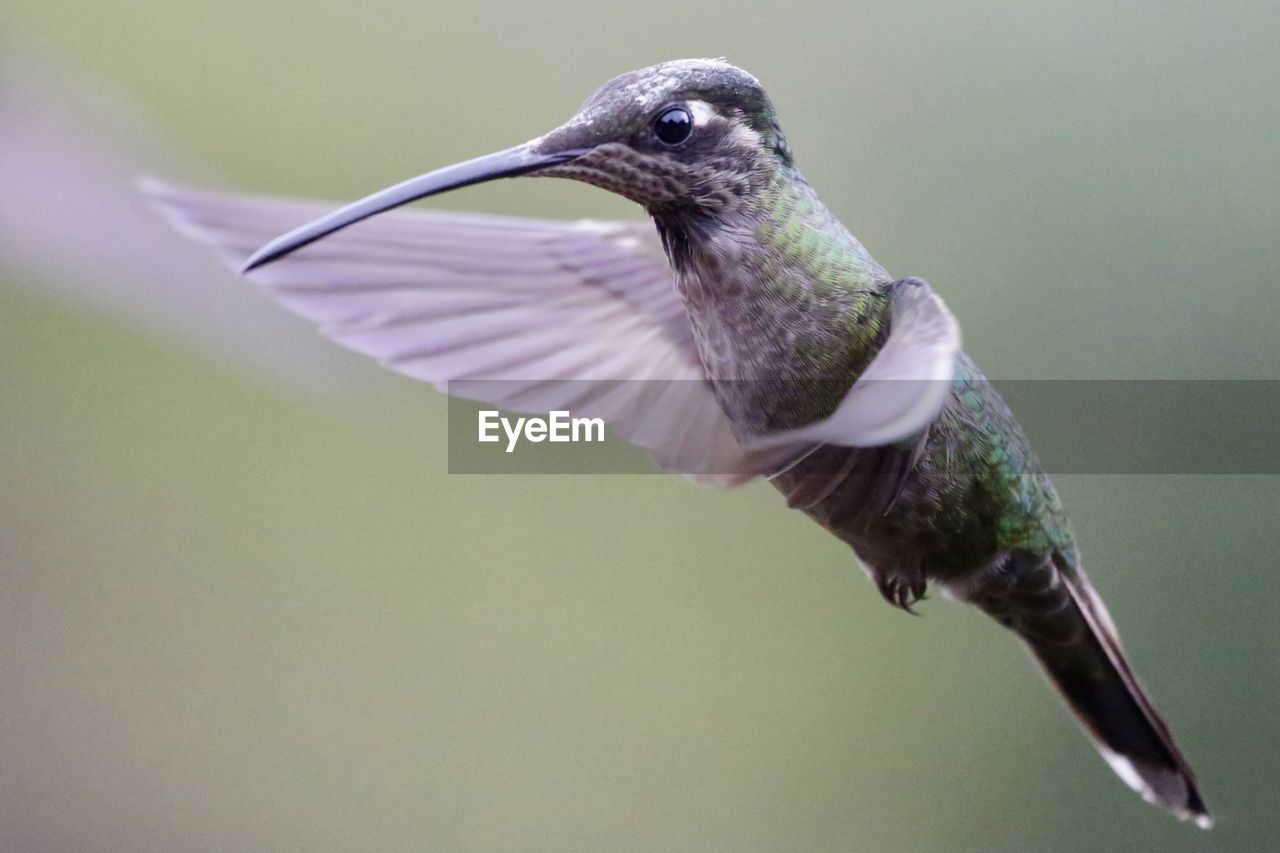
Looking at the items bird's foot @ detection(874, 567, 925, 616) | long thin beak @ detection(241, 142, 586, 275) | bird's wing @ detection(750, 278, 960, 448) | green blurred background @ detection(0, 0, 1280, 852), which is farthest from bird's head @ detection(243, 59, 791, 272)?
Result: green blurred background @ detection(0, 0, 1280, 852)

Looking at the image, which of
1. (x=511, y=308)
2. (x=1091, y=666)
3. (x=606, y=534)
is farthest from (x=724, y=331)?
(x=606, y=534)

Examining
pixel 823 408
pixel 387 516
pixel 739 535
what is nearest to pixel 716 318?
pixel 823 408

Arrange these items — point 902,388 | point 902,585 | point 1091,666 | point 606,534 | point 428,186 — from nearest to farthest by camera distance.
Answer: point 902,388
point 428,186
point 902,585
point 1091,666
point 606,534

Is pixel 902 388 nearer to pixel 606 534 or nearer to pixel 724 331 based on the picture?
pixel 724 331

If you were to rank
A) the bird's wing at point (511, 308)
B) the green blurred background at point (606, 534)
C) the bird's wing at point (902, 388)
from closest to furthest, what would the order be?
the bird's wing at point (902, 388) < the bird's wing at point (511, 308) < the green blurred background at point (606, 534)

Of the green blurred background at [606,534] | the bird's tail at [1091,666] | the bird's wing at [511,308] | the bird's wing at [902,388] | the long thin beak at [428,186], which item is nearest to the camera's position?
the bird's wing at [902,388]

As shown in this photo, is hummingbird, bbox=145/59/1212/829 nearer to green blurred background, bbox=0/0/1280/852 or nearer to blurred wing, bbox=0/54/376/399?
blurred wing, bbox=0/54/376/399

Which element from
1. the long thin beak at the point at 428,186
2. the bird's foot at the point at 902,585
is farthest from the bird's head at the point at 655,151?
the bird's foot at the point at 902,585

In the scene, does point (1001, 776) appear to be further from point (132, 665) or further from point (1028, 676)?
point (132, 665)

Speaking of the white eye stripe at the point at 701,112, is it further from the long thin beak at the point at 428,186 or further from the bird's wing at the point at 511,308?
the bird's wing at the point at 511,308
